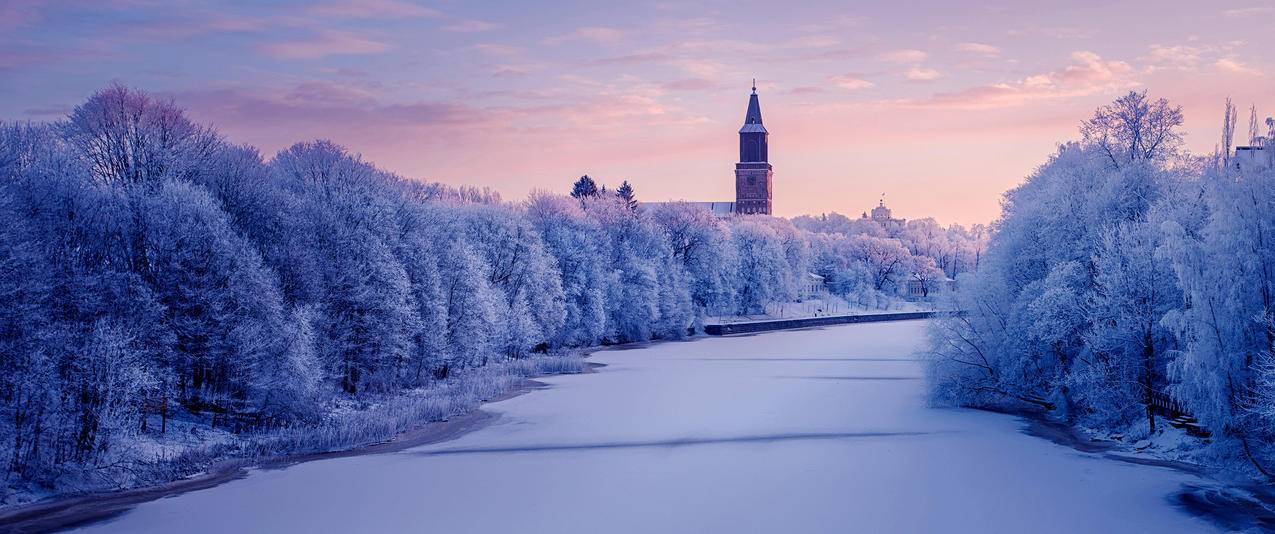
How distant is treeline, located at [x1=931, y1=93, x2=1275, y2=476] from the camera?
20125mm

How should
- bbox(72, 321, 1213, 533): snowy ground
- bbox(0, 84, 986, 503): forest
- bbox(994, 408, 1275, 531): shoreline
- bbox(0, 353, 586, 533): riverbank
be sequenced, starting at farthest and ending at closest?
bbox(0, 84, 986, 503): forest < bbox(72, 321, 1213, 533): snowy ground < bbox(0, 353, 586, 533): riverbank < bbox(994, 408, 1275, 531): shoreline

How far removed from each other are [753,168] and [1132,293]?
124 metres

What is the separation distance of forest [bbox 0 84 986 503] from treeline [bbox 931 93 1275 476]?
490cm

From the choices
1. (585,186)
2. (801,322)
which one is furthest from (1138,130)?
(585,186)

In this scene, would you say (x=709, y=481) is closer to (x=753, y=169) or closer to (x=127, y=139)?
(x=127, y=139)

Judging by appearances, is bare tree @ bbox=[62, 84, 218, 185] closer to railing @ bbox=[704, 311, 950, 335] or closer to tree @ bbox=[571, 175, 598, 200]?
railing @ bbox=[704, 311, 950, 335]

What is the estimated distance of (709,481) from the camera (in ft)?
75.4

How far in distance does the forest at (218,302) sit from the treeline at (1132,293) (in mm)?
4896

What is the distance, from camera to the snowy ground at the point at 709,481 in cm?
1931

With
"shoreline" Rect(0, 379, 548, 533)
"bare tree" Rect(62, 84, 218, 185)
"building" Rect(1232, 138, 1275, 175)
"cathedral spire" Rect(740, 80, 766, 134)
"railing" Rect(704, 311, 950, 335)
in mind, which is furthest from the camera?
"cathedral spire" Rect(740, 80, 766, 134)

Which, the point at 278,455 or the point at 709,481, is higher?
the point at 278,455

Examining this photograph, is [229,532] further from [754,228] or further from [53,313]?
[754,228]

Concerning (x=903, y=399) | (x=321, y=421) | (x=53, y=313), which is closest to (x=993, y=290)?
(x=903, y=399)

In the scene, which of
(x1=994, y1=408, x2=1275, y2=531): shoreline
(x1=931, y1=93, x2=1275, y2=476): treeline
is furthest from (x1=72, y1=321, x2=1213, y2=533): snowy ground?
(x1=931, y1=93, x2=1275, y2=476): treeline
